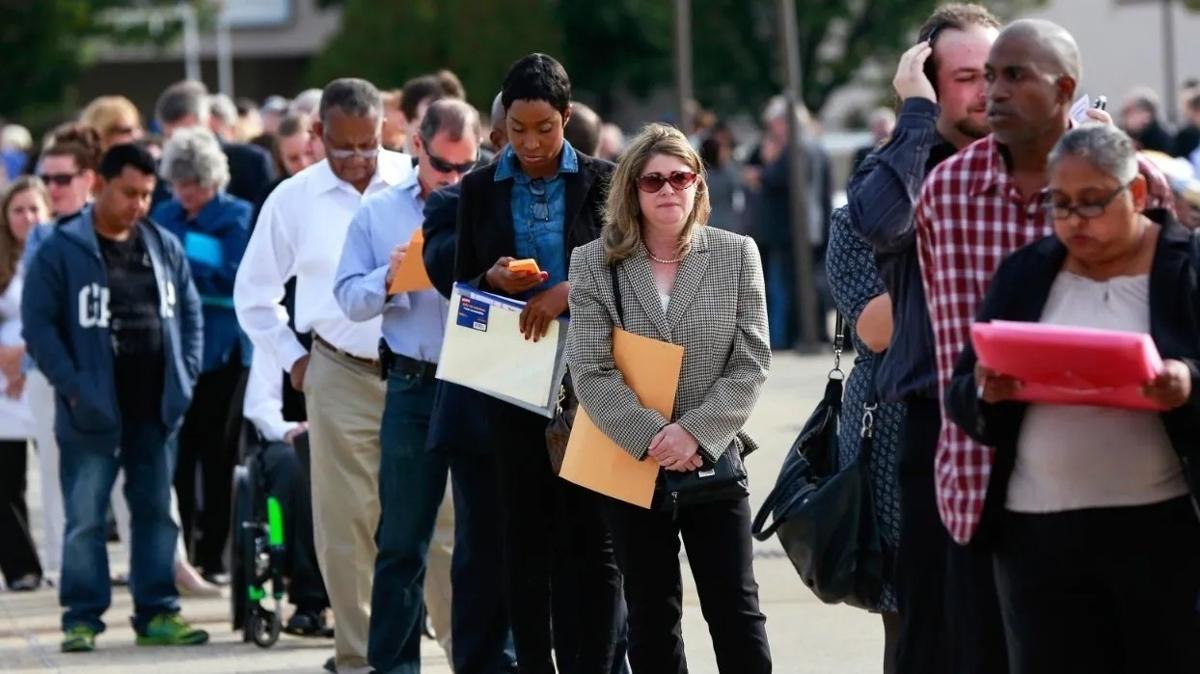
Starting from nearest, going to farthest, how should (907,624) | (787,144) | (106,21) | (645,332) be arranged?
1. (907,624)
2. (645,332)
3. (787,144)
4. (106,21)

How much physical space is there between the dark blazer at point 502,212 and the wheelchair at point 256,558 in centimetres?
244

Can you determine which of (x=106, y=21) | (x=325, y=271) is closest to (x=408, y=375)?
(x=325, y=271)

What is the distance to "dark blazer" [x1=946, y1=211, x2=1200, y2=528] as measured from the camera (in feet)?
14.8

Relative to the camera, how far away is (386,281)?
291 inches

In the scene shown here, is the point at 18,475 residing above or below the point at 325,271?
below

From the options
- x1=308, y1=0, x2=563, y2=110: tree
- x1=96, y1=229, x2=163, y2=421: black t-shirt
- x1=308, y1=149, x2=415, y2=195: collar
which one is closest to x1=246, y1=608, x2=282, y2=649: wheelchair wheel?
x1=96, y1=229, x2=163, y2=421: black t-shirt

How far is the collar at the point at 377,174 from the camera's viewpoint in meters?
8.22

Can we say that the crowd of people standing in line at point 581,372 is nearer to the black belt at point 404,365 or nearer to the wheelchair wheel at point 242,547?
the black belt at point 404,365

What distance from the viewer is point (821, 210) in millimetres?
20469

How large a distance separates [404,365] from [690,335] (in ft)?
5.20

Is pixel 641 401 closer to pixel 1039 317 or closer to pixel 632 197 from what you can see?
pixel 632 197

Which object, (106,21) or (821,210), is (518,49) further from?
(821,210)

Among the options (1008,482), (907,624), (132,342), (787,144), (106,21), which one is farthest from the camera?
(106,21)

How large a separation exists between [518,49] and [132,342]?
124 ft
